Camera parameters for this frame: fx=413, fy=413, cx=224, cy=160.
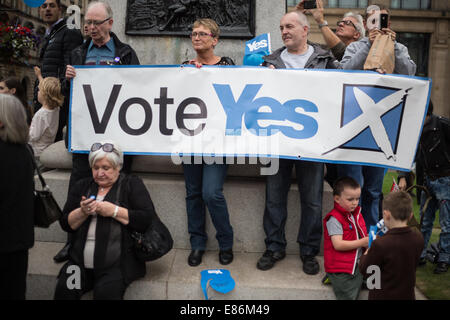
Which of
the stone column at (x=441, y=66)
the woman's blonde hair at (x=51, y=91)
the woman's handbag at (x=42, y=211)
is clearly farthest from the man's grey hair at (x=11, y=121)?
the stone column at (x=441, y=66)

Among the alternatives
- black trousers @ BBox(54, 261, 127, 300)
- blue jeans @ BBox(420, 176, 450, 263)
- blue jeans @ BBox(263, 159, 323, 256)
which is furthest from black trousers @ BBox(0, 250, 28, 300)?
blue jeans @ BBox(420, 176, 450, 263)

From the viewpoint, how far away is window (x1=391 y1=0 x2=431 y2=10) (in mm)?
29609

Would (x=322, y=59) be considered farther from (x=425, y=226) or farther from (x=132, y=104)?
(x=425, y=226)

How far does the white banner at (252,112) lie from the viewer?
366cm

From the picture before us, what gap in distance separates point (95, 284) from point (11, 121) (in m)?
1.30

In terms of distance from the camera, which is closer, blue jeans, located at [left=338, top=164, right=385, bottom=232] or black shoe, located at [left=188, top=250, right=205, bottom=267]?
black shoe, located at [left=188, top=250, right=205, bottom=267]

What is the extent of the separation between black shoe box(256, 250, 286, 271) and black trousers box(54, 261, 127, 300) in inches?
46.5

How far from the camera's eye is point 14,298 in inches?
103

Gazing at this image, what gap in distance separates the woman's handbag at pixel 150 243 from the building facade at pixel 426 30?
88.0ft

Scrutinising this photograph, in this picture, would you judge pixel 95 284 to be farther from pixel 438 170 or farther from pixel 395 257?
pixel 438 170

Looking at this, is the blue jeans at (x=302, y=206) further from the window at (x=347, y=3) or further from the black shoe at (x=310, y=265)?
the window at (x=347, y=3)

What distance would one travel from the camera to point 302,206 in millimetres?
3748

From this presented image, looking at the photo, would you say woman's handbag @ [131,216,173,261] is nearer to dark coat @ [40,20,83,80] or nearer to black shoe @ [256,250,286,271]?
black shoe @ [256,250,286,271]
